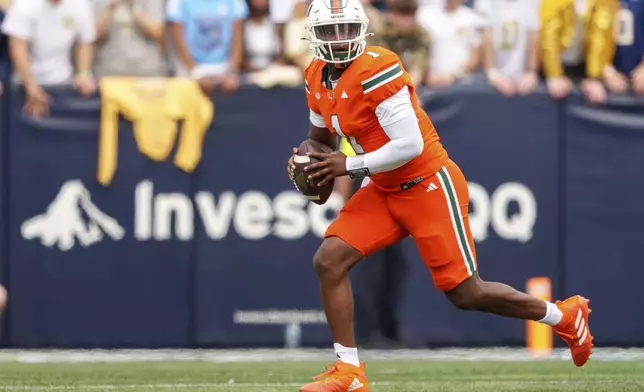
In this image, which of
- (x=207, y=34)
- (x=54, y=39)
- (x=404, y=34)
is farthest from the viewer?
(x=207, y=34)

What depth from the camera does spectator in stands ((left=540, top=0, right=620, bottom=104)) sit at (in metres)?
9.31

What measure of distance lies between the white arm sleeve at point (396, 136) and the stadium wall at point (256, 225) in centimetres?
333

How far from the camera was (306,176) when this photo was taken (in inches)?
239

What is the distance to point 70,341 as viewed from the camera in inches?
364

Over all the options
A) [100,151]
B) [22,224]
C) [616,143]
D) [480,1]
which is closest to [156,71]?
[100,151]

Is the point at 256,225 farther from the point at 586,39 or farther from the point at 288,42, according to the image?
the point at 586,39

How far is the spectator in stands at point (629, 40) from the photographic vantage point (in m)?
9.45

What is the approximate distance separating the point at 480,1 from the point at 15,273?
3.88 m

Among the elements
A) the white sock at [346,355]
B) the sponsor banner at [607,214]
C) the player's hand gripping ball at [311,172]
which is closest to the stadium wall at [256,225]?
the sponsor banner at [607,214]

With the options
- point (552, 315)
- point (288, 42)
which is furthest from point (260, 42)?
point (552, 315)

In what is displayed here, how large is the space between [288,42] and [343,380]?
4.00 meters

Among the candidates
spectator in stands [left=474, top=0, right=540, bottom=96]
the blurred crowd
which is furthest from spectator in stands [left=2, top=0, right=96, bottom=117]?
spectator in stands [left=474, top=0, right=540, bottom=96]

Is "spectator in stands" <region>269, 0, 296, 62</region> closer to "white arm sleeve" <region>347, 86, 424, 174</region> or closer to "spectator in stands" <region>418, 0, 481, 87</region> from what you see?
"spectator in stands" <region>418, 0, 481, 87</region>

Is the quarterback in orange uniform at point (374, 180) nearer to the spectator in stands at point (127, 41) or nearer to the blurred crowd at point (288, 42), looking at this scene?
the blurred crowd at point (288, 42)
